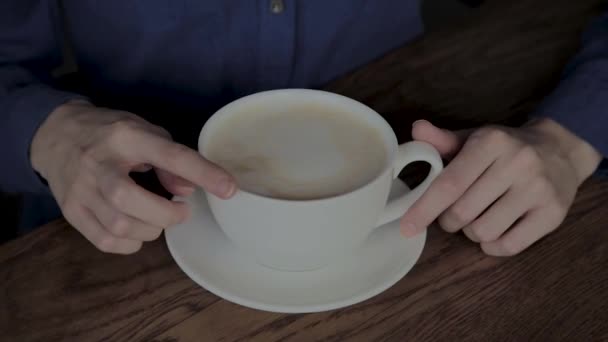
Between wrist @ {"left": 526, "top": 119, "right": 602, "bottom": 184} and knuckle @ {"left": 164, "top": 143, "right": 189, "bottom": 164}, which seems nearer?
knuckle @ {"left": 164, "top": 143, "right": 189, "bottom": 164}

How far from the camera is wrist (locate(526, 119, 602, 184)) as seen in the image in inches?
29.1

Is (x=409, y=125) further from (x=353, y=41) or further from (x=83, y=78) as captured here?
(x=83, y=78)

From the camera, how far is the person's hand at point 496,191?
0.66 m

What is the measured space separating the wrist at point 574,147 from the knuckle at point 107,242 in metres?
0.47

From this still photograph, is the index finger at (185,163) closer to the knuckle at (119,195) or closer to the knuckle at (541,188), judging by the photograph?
the knuckle at (119,195)

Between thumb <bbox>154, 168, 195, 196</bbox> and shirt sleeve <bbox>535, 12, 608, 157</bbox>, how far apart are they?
1.37 feet

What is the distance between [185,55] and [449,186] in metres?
0.46

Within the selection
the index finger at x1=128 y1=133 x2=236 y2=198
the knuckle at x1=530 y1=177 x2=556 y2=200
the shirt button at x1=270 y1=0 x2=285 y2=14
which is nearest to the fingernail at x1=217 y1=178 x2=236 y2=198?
the index finger at x1=128 y1=133 x2=236 y2=198

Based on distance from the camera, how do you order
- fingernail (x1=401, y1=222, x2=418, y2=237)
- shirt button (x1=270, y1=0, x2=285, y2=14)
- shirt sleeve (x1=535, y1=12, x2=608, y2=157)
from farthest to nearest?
shirt button (x1=270, y1=0, x2=285, y2=14) < shirt sleeve (x1=535, y1=12, x2=608, y2=157) < fingernail (x1=401, y1=222, x2=418, y2=237)

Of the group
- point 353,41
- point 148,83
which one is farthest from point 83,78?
point 353,41

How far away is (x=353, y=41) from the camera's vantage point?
1094 mm

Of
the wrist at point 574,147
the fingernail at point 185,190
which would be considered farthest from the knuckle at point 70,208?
the wrist at point 574,147

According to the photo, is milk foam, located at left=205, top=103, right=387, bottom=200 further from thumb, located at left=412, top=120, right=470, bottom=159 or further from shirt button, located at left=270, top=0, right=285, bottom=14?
shirt button, located at left=270, top=0, right=285, bottom=14

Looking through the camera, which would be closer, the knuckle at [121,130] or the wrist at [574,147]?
the knuckle at [121,130]
